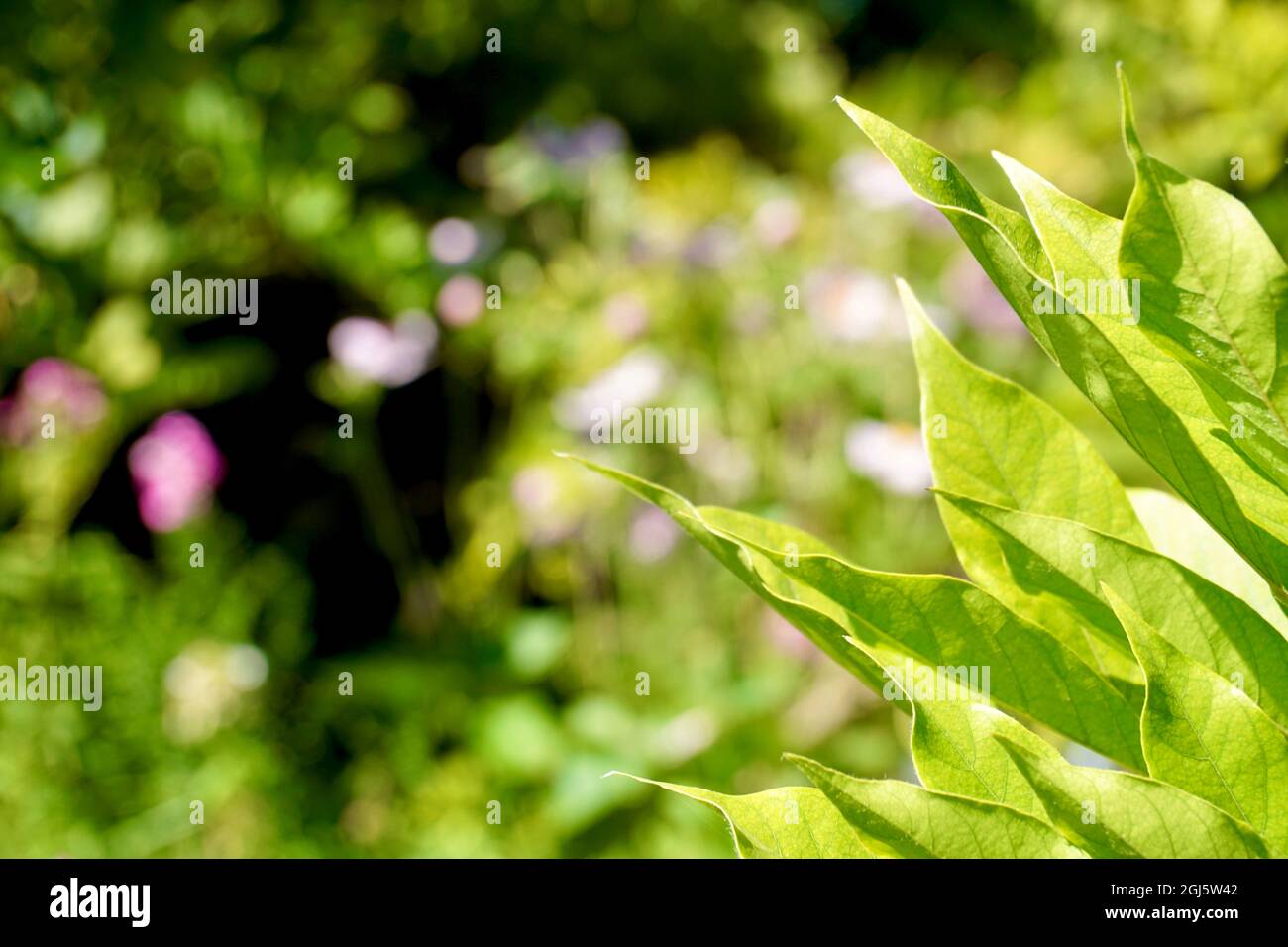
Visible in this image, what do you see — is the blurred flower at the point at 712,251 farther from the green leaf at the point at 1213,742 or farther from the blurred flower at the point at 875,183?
the green leaf at the point at 1213,742

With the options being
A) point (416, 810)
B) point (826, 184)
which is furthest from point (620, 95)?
point (416, 810)

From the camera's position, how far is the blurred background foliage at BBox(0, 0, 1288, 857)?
2.35m

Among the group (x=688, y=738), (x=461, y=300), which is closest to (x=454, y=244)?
(x=461, y=300)

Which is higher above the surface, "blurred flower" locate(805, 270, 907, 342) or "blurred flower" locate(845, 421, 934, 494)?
"blurred flower" locate(805, 270, 907, 342)

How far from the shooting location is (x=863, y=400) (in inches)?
109

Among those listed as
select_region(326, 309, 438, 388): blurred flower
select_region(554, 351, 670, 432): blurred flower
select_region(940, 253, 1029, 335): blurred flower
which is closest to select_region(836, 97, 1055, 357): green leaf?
select_region(554, 351, 670, 432): blurred flower

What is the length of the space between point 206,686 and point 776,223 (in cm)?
160

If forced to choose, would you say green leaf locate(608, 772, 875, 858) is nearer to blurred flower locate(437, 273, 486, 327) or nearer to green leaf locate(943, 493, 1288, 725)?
green leaf locate(943, 493, 1288, 725)

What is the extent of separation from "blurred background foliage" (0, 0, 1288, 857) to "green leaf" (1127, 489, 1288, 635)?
1526 millimetres

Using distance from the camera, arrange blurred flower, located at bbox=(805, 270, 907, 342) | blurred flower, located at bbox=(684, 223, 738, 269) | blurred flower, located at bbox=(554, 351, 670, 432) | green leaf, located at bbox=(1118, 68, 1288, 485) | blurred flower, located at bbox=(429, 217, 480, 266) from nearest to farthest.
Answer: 1. green leaf, located at bbox=(1118, 68, 1288, 485)
2. blurred flower, located at bbox=(554, 351, 670, 432)
3. blurred flower, located at bbox=(805, 270, 907, 342)
4. blurred flower, located at bbox=(684, 223, 738, 269)
5. blurred flower, located at bbox=(429, 217, 480, 266)

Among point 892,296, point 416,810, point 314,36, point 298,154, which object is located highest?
point 314,36

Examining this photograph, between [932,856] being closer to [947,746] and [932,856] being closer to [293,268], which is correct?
[947,746]

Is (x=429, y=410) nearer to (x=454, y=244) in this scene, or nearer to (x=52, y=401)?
(x=454, y=244)

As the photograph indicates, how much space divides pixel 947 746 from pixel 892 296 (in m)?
2.41
